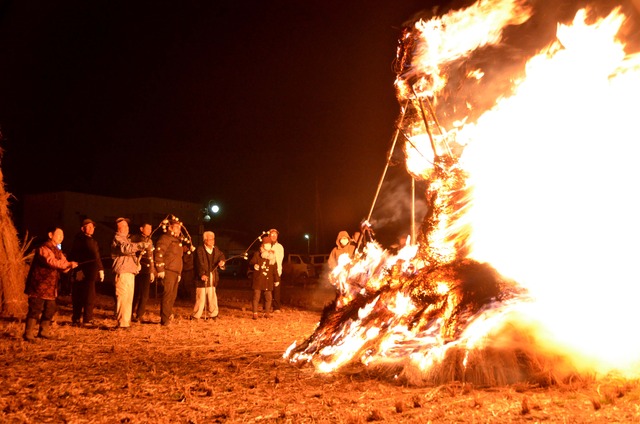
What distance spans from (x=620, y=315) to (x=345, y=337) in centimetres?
298

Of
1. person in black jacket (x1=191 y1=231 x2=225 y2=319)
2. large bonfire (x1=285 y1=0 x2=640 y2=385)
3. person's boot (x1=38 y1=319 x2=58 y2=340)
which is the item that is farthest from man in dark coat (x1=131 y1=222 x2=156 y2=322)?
large bonfire (x1=285 y1=0 x2=640 y2=385)

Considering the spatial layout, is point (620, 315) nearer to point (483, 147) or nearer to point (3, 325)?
point (483, 147)

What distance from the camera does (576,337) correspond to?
5.55 metres

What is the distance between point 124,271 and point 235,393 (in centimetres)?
551

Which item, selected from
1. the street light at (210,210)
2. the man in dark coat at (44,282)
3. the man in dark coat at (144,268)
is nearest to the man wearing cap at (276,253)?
the street light at (210,210)

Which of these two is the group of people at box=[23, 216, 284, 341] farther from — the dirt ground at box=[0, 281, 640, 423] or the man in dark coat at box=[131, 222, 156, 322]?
the dirt ground at box=[0, 281, 640, 423]

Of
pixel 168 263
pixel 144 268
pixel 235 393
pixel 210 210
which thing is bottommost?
pixel 235 393

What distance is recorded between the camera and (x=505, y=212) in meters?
6.93

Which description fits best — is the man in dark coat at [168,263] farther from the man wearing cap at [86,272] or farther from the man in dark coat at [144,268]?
the man wearing cap at [86,272]

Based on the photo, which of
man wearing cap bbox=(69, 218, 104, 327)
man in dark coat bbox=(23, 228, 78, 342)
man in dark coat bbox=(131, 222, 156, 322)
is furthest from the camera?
man in dark coat bbox=(131, 222, 156, 322)

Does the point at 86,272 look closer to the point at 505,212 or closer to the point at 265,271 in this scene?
the point at 265,271

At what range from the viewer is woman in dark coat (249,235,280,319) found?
40.5 ft

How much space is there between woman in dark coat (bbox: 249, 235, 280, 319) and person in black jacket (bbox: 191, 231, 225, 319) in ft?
3.02

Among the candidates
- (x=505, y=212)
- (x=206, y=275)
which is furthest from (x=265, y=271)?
(x=505, y=212)
